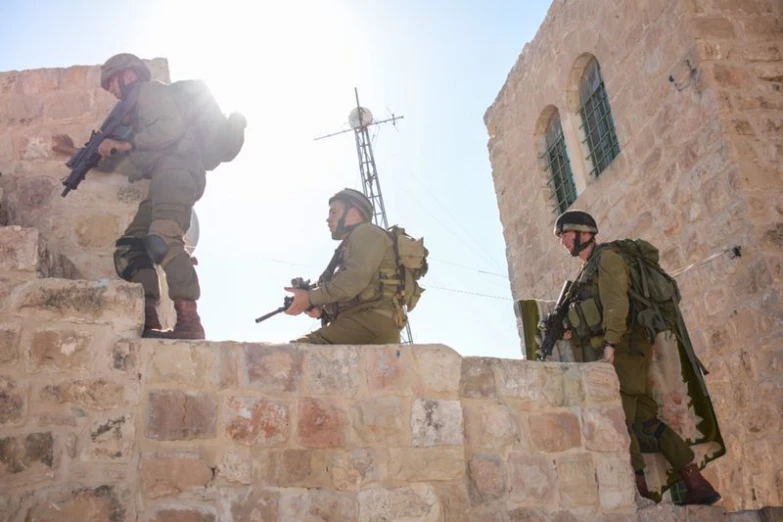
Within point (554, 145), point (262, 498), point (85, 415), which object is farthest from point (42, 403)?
point (554, 145)

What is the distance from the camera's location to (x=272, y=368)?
353 cm

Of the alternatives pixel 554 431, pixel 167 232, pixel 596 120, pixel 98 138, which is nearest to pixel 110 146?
pixel 98 138

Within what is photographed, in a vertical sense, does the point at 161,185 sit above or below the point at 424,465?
above

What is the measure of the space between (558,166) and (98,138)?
19.1ft

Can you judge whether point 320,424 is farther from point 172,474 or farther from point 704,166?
point 704,166

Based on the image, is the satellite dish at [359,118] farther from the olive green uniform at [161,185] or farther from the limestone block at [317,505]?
the limestone block at [317,505]

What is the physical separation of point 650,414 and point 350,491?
6.41 feet

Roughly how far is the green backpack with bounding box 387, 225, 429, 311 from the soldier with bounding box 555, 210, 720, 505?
3.45 ft

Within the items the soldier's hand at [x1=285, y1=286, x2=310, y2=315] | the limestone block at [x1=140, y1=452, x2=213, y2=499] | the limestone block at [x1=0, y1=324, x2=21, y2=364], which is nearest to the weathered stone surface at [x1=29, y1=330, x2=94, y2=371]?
the limestone block at [x1=0, y1=324, x2=21, y2=364]

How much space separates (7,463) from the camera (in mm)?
3100

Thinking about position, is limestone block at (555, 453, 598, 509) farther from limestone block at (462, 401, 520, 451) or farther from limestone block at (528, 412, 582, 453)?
limestone block at (462, 401, 520, 451)

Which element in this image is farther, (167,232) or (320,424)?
(167,232)

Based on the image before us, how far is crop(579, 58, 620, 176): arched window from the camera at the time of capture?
25.7ft

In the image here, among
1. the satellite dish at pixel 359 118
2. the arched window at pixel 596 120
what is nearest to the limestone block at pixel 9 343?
the arched window at pixel 596 120
